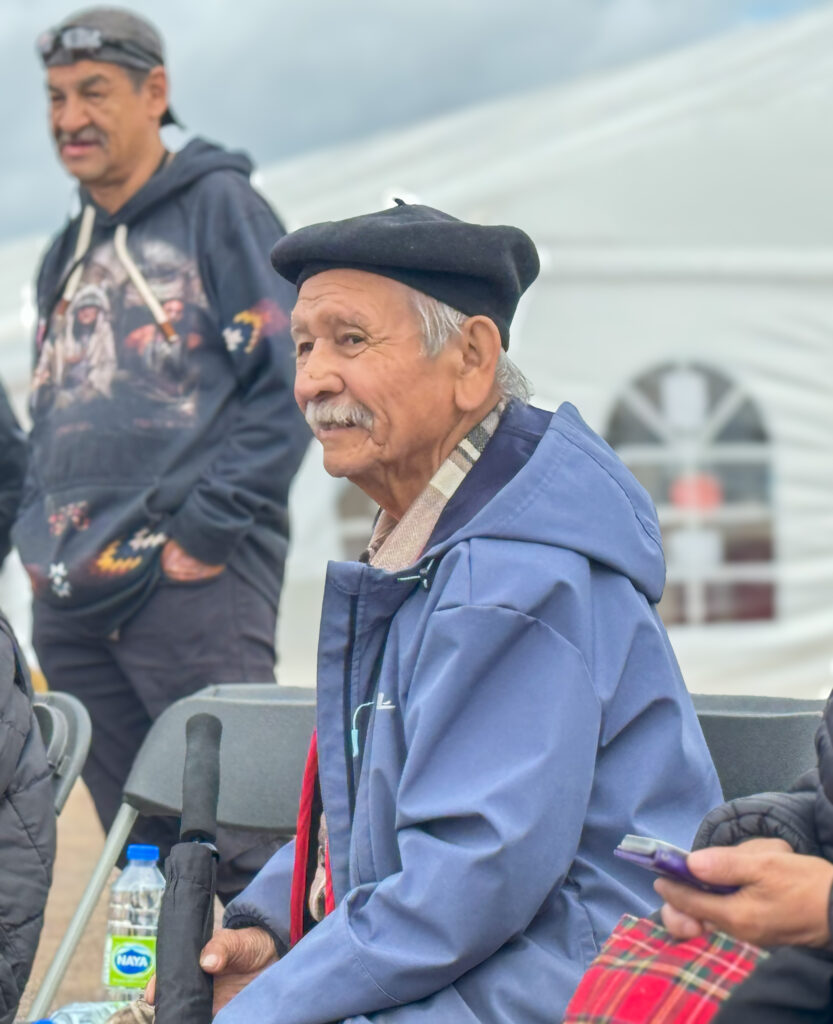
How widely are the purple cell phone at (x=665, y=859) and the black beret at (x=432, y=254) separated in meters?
0.88

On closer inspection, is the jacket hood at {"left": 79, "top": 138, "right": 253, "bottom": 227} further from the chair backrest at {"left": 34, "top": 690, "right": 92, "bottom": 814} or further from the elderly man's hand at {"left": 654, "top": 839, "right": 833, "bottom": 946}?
the elderly man's hand at {"left": 654, "top": 839, "right": 833, "bottom": 946}

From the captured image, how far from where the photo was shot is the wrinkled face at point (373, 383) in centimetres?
216

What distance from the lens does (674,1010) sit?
1573 millimetres

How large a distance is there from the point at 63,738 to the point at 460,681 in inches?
55.4

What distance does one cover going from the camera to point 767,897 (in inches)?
60.8

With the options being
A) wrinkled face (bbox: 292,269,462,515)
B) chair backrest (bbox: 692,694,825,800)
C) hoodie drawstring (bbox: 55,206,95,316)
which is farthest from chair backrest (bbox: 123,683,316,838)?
hoodie drawstring (bbox: 55,206,95,316)

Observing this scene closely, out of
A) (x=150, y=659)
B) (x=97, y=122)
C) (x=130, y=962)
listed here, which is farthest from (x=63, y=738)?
(x=97, y=122)

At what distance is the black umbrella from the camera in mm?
2092

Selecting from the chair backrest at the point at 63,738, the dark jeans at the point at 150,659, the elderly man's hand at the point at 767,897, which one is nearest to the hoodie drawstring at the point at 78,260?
the dark jeans at the point at 150,659

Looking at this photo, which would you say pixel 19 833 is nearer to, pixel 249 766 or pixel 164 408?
pixel 249 766

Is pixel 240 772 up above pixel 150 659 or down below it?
below

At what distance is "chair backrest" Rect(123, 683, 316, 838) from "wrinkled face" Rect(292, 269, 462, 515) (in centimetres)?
89

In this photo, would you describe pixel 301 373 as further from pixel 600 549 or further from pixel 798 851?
pixel 798 851

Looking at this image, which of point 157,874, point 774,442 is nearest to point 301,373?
point 157,874
